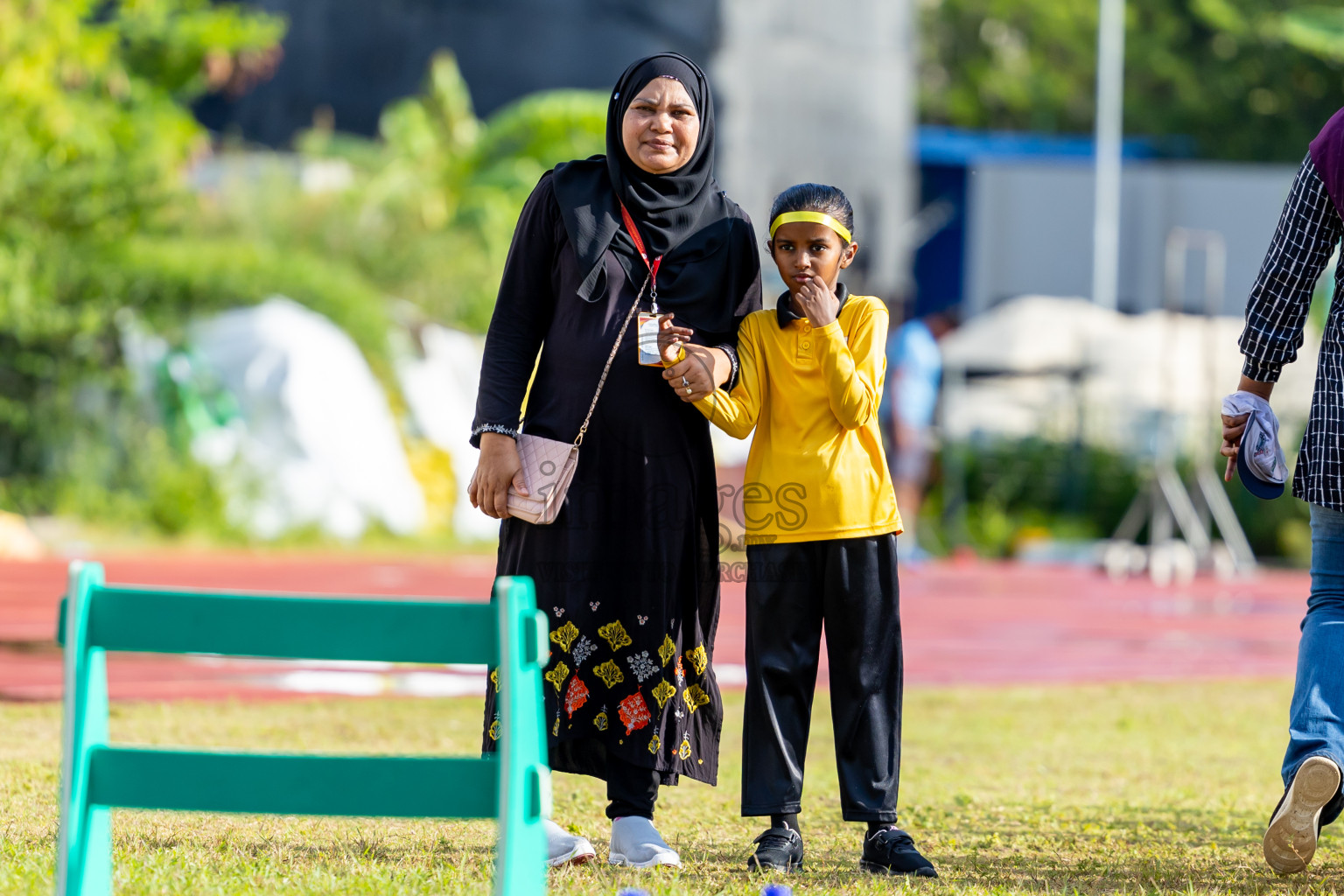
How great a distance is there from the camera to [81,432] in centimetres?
1466

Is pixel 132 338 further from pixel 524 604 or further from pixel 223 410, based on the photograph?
pixel 524 604

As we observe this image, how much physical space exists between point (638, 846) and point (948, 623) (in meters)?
7.43

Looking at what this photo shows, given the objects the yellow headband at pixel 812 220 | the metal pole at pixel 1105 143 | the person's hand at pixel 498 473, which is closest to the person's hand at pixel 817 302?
the yellow headband at pixel 812 220

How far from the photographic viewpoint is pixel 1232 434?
13.6 ft

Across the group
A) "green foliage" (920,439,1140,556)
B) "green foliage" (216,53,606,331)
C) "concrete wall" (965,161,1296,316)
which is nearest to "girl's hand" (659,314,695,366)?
"green foliage" (216,53,606,331)

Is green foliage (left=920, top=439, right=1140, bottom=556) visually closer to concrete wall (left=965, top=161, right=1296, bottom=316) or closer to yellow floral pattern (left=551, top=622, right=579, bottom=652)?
yellow floral pattern (left=551, top=622, right=579, bottom=652)

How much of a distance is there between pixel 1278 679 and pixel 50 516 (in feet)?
33.5

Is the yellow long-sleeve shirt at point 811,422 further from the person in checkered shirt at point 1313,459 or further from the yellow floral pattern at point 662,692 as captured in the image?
the person in checkered shirt at point 1313,459

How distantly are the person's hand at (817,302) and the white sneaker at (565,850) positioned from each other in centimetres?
138

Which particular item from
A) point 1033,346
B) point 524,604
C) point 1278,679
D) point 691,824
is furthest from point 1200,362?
point 524,604

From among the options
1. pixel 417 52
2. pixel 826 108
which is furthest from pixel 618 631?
pixel 417 52

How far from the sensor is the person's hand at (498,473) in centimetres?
406

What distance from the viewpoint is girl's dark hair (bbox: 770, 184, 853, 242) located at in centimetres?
407

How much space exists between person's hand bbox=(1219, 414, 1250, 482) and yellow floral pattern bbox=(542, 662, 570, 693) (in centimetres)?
170
